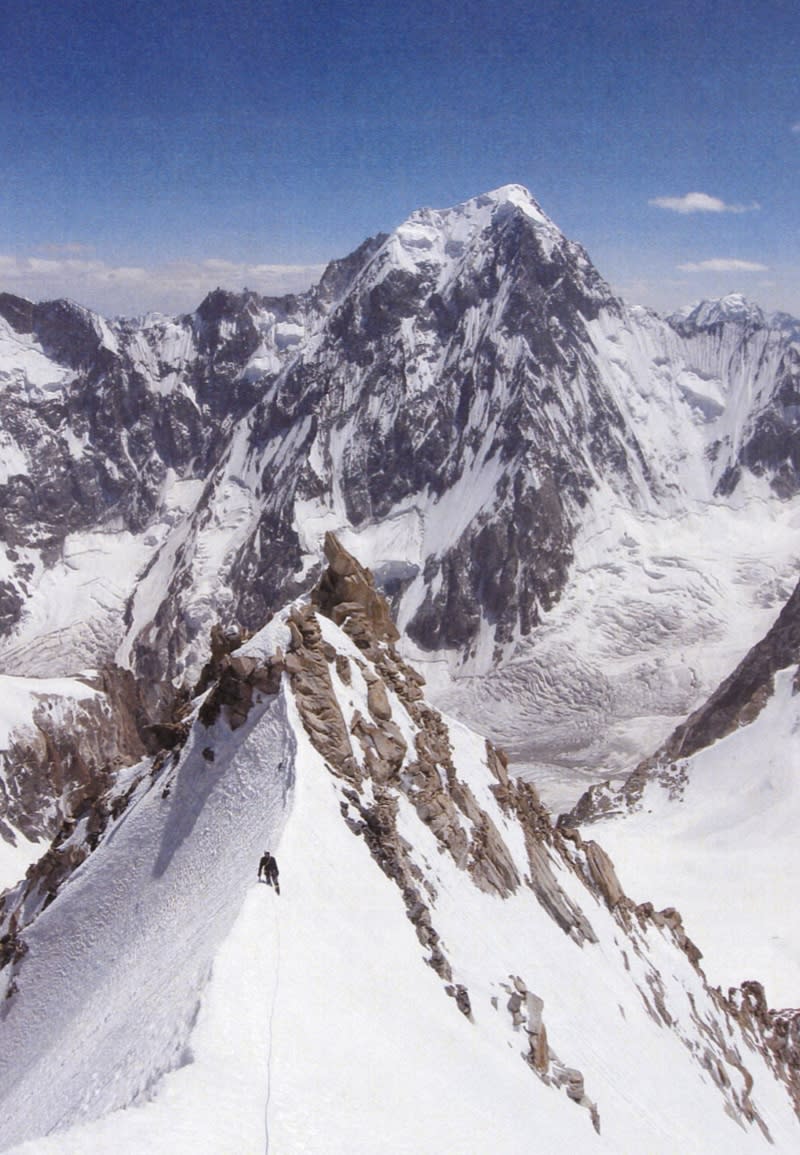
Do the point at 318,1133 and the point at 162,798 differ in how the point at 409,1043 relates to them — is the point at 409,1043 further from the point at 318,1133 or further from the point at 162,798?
the point at 162,798

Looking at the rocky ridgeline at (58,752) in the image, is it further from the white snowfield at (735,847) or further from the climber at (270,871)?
the climber at (270,871)

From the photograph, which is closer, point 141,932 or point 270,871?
point 270,871

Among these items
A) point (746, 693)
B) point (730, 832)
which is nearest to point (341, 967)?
point (730, 832)

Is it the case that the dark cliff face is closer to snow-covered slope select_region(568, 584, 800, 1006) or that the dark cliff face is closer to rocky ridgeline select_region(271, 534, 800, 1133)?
snow-covered slope select_region(568, 584, 800, 1006)

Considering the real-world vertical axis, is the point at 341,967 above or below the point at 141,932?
above

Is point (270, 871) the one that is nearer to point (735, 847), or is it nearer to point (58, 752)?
point (735, 847)
